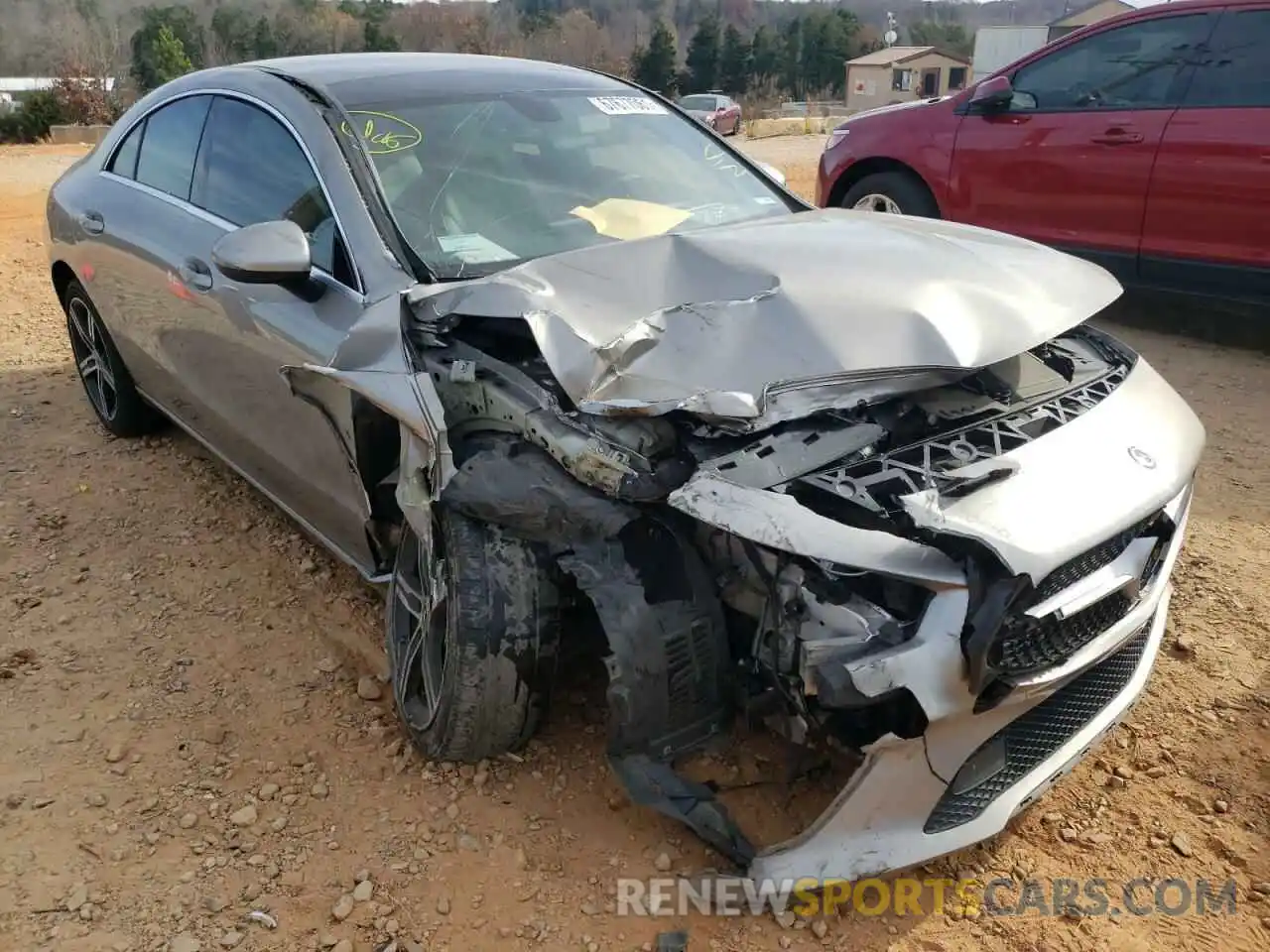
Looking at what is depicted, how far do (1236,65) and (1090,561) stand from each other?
14.6 feet

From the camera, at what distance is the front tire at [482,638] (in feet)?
7.77

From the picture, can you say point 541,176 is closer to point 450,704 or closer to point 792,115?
point 450,704

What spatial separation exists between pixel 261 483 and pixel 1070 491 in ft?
8.52

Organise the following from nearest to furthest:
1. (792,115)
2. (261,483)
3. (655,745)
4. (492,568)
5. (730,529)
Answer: (730,529) < (655,745) < (492,568) < (261,483) < (792,115)

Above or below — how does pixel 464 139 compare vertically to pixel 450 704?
above

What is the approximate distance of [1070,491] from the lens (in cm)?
203

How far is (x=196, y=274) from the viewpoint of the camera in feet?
11.2

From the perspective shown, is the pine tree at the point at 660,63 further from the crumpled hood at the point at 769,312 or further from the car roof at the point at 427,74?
the crumpled hood at the point at 769,312

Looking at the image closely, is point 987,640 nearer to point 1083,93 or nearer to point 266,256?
point 266,256

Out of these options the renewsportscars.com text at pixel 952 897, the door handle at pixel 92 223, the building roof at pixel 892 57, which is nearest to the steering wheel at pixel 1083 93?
the renewsportscars.com text at pixel 952 897

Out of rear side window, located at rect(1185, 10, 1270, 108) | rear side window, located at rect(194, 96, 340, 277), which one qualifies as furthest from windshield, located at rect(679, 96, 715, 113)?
rear side window, located at rect(194, 96, 340, 277)

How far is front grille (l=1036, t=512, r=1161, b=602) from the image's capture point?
1.94 meters

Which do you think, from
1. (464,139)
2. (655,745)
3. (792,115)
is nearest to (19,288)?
(464,139)

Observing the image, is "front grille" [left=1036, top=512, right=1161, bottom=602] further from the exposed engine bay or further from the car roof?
the car roof
